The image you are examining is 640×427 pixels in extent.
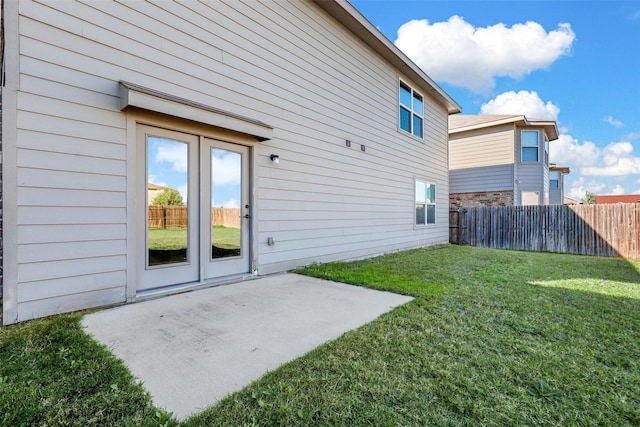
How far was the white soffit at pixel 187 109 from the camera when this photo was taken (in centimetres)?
316

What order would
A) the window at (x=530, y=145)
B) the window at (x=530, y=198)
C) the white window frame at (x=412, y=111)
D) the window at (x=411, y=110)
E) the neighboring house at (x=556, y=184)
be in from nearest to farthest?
the white window frame at (x=412, y=111) → the window at (x=411, y=110) → the window at (x=530, y=145) → the window at (x=530, y=198) → the neighboring house at (x=556, y=184)

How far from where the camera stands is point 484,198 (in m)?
13.5

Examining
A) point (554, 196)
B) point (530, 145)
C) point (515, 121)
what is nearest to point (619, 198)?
point (554, 196)

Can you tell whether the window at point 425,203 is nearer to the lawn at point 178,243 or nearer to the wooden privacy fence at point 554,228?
the wooden privacy fence at point 554,228

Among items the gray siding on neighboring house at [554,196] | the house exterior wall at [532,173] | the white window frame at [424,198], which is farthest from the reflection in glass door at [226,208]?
the gray siding on neighboring house at [554,196]

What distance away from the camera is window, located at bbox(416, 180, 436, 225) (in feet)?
29.9

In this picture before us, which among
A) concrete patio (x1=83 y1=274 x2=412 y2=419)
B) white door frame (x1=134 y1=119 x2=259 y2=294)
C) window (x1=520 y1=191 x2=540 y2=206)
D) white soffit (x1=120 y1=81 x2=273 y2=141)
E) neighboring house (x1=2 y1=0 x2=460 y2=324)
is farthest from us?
window (x1=520 y1=191 x2=540 y2=206)

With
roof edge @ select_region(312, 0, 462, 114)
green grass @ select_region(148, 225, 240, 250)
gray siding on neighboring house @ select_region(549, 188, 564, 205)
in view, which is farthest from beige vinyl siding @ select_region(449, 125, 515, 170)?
green grass @ select_region(148, 225, 240, 250)

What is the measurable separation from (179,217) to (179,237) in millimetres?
257

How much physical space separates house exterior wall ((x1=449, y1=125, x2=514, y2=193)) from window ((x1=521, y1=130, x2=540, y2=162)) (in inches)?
42.7

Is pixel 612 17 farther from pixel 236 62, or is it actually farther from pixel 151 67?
pixel 151 67

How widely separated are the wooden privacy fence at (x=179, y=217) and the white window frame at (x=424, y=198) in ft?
19.7

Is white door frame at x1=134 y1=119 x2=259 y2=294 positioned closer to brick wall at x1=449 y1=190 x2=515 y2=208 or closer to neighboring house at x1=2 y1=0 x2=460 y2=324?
neighboring house at x1=2 y1=0 x2=460 y2=324

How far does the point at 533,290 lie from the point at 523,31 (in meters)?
12.5
